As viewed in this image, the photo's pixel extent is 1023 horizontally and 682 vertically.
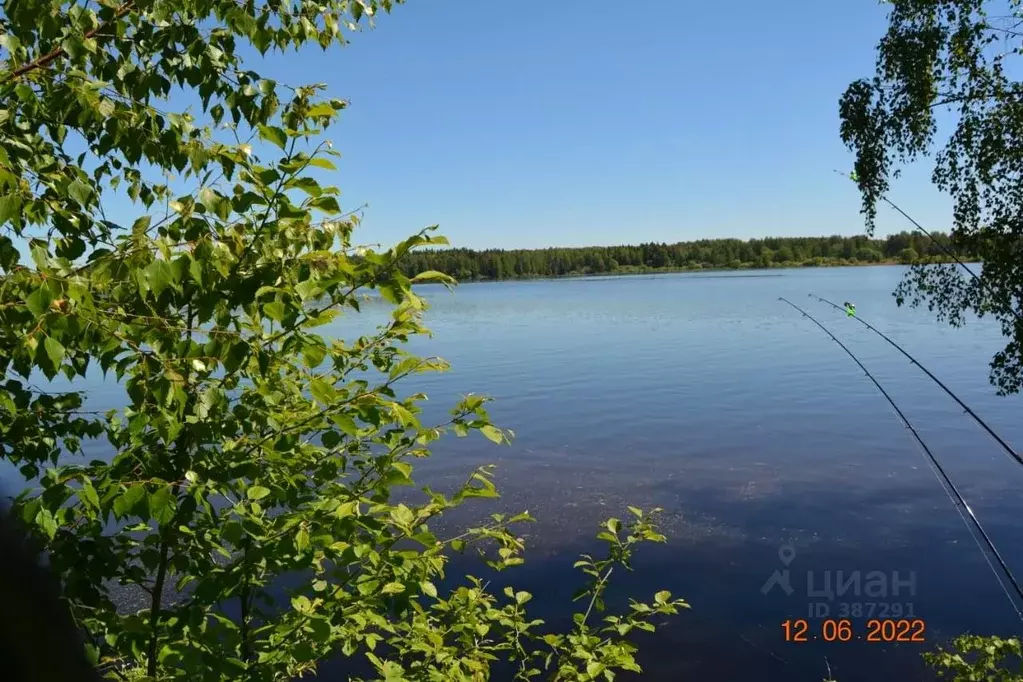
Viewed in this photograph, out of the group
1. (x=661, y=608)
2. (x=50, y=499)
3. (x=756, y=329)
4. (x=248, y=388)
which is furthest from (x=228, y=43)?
(x=756, y=329)

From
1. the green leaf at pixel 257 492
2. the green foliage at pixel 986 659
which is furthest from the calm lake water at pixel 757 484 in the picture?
the green leaf at pixel 257 492

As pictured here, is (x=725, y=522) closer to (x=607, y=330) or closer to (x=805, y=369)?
(x=805, y=369)

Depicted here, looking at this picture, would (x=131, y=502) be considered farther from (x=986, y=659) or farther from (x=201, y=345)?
(x=986, y=659)

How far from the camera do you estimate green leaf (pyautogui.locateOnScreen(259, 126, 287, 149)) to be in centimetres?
274

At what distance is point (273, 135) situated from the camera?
2.75m

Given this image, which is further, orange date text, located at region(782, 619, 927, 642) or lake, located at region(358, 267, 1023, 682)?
lake, located at region(358, 267, 1023, 682)

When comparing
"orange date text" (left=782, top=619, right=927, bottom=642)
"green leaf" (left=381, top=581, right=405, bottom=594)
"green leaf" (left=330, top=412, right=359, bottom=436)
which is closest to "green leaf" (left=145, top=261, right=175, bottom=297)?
"green leaf" (left=330, top=412, right=359, bottom=436)

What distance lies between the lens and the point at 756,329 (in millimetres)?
44031

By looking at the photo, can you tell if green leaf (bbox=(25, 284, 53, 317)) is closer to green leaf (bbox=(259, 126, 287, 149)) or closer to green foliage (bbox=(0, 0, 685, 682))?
green foliage (bbox=(0, 0, 685, 682))

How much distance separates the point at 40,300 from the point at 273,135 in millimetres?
1027

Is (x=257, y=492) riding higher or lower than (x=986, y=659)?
higher
